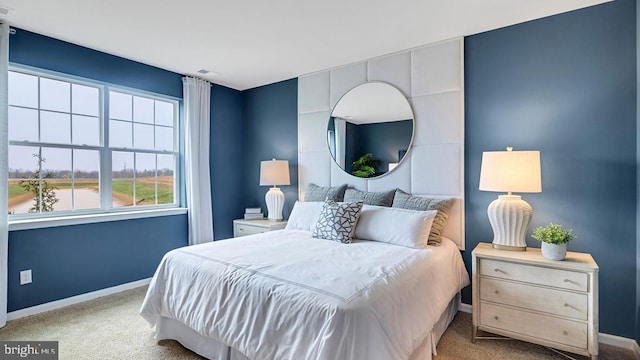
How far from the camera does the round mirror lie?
10.3 feet

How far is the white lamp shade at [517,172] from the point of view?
2.19 m

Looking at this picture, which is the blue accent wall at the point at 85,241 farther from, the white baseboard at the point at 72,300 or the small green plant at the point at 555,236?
the small green plant at the point at 555,236

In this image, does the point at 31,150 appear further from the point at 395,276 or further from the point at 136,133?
the point at 395,276

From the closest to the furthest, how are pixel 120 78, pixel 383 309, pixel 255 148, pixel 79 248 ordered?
1. pixel 383 309
2. pixel 79 248
3. pixel 120 78
4. pixel 255 148

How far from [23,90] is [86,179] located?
0.94 metres

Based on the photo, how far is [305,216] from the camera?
318 cm

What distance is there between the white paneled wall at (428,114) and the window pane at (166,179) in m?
2.11

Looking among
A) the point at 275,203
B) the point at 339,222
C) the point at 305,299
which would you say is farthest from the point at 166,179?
the point at 305,299

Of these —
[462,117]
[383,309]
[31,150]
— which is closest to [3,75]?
[31,150]

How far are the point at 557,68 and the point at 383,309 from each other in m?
2.38

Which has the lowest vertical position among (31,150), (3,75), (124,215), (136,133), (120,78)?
(124,215)

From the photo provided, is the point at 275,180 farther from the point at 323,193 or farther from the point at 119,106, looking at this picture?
the point at 119,106

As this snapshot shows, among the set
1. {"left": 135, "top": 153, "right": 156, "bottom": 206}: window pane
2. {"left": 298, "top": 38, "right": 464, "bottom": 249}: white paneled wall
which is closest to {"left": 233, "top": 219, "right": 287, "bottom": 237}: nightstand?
{"left": 298, "top": 38, "right": 464, "bottom": 249}: white paneled wall

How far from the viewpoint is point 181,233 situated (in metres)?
3.89
